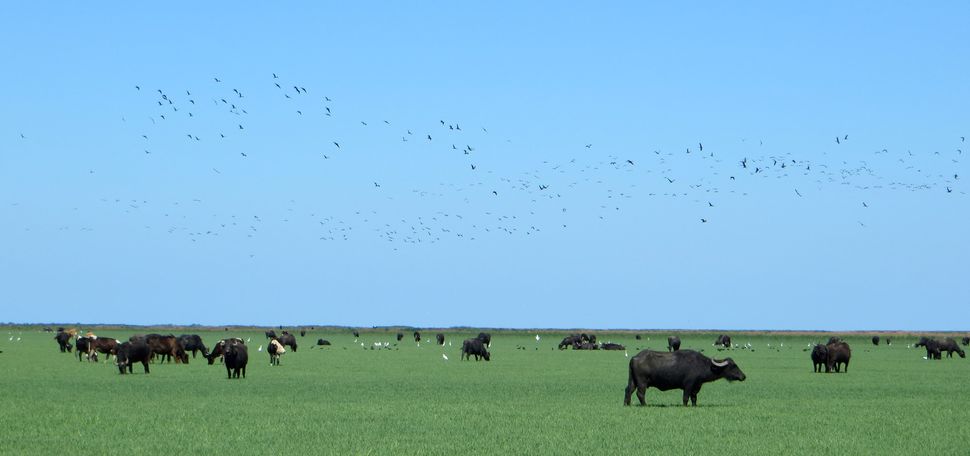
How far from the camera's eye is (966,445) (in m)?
23.1

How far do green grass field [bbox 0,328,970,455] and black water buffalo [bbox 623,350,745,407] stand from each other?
0.59m

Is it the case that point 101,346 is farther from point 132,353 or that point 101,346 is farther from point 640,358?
point 640,358

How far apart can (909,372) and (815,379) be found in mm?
10840

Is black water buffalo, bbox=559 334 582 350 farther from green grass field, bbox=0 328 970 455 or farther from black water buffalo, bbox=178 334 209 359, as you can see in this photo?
green grass field, bbox=0 328 970 455

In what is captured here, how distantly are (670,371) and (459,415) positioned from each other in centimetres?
553

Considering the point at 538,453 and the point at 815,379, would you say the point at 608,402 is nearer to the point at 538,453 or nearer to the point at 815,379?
the point at 538,453

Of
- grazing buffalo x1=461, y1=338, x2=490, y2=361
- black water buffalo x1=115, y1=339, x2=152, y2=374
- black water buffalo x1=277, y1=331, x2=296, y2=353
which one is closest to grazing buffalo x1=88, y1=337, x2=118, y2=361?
black water buffalo x1=115, y1=339, x2=152, y2=374

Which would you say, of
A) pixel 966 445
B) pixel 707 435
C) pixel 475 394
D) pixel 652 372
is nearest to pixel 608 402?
pixel 652 372

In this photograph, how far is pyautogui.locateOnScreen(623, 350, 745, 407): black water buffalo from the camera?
1232 inches

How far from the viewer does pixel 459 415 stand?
29078mm

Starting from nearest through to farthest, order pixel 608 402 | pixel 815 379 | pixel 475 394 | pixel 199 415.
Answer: pixel 199 415 < pixel 608 402 < pixel 475 394 < pixel 815 379

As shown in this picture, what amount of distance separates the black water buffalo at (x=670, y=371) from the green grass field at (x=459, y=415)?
1.94 ft

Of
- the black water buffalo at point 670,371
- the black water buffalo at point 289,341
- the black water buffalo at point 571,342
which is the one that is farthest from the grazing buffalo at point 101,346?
the black water buffalo at point 571,342

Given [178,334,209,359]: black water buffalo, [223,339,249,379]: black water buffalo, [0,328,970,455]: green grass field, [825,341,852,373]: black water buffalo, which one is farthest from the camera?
[178,334,209,359]: black water buffalo
